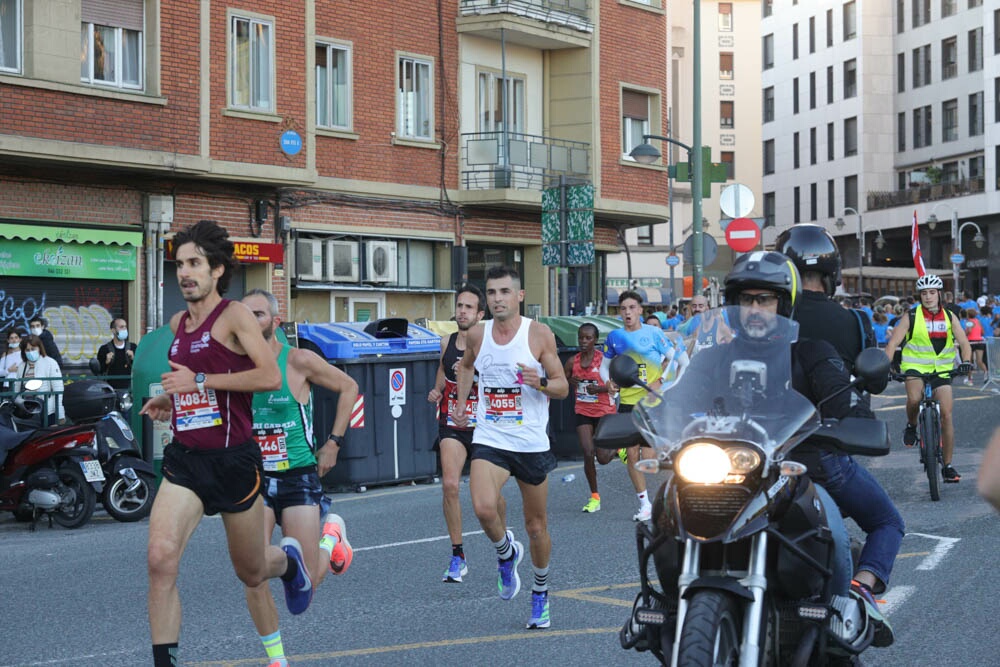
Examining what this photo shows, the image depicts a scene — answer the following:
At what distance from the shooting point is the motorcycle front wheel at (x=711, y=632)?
13.1 ft

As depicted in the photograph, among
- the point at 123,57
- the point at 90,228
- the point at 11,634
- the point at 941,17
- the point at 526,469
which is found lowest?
the point at 11,634

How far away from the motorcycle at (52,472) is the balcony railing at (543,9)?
53.6 ft

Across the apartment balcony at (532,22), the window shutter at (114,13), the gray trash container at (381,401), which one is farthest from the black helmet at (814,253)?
the apartment balcony at (532,22)

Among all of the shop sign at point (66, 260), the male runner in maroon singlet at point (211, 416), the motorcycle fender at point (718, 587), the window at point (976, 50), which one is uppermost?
the window at point (976, 50)

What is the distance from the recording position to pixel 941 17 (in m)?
64.4

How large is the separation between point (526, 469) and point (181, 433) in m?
2.51

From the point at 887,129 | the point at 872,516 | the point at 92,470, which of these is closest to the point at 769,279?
the point at 872,516

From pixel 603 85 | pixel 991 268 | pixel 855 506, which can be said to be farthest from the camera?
pixel 991 268

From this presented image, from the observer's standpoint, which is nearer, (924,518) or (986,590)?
(986,590)

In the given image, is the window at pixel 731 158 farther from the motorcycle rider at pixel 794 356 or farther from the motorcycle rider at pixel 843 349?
the motorcycle rider at pixel 794 356

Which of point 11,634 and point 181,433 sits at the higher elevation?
point 181,433

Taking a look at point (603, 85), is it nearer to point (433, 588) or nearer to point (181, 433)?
point (433, 588)

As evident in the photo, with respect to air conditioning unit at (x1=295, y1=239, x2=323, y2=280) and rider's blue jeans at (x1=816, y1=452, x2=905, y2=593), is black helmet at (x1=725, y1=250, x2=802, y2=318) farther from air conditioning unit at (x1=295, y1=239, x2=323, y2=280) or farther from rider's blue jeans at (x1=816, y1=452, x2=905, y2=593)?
air conditioning unit at (x1=295, y1=239, x2=323, y2=280)

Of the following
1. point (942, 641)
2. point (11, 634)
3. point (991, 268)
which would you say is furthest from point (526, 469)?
point (991, 268)
